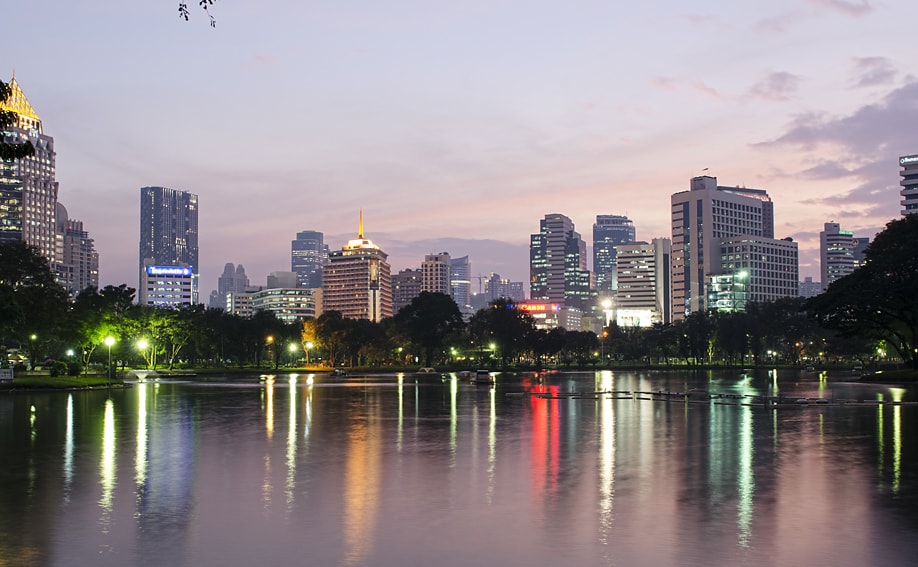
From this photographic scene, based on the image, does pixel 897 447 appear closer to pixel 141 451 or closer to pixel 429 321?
pixel 141 451

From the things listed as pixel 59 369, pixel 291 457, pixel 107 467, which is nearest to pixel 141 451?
pixel 107 467

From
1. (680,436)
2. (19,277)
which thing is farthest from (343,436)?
(19,277)

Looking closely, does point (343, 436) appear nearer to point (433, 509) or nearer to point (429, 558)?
point (433, 509)

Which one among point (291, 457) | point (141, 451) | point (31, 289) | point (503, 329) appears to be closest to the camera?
point (291, 457)

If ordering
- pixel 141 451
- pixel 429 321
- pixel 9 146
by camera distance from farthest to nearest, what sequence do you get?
1. pixel 429 321
2. pixel 141 451
3. pixel 9 146

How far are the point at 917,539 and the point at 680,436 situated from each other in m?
15.7

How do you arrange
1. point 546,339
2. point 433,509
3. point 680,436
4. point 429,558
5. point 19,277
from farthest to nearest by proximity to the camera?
point 546,339 → point 19,277 → point 680,436 → point 433,509 → point 429,558

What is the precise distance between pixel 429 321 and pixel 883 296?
8268 centimetres

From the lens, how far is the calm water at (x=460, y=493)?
41.8ft

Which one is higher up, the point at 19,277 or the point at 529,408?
the point at 19,277

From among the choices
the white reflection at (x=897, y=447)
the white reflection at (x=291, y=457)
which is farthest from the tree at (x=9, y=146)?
the white reflection at (x=897, y=447)

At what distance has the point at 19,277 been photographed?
74.1 m

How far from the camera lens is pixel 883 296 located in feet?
266

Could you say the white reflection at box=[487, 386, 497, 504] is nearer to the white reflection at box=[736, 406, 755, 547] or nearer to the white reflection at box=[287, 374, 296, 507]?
the white reflection at box=[287, 374, 296, 507]
